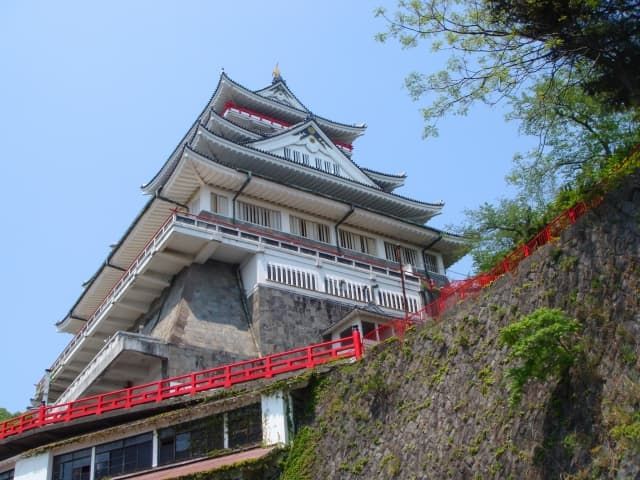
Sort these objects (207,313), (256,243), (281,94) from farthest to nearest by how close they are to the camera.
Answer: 1. (281,94)
2. (256,243)
3. (207,313)

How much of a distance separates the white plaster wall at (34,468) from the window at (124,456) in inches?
71.1

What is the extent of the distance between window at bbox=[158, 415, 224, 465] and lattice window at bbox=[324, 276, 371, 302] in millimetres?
11637

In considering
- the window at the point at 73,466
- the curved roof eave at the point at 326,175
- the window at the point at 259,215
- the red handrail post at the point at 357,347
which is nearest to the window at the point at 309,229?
the window at the point at 259,215

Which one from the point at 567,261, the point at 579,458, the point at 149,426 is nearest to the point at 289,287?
the point at 149,426

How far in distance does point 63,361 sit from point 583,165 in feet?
92.8

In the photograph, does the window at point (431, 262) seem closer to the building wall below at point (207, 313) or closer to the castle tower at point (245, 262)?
the castle tower at point (245, 262)

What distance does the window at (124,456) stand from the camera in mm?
23969

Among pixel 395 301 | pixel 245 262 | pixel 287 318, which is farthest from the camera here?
pixel 395 301

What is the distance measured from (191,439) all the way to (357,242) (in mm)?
17953

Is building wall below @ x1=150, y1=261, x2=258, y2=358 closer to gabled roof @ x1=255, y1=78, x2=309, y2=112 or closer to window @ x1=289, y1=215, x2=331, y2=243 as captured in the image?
window @ x1=289, y1=215, x2=331, y2=243

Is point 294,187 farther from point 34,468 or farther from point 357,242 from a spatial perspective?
point 34,468

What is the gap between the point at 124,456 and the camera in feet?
79.6

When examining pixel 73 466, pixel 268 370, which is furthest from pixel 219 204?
pixel 73 466

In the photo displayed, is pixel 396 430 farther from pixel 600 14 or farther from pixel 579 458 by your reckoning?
pixel 600 14
